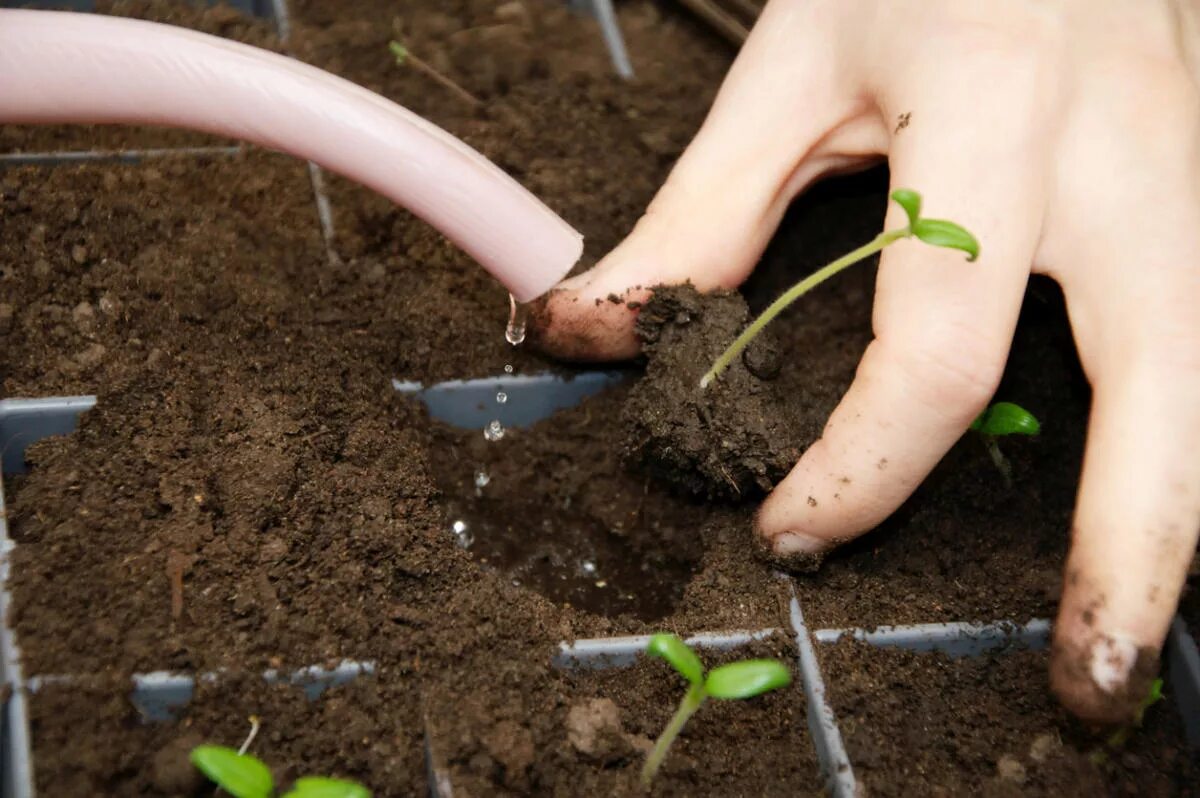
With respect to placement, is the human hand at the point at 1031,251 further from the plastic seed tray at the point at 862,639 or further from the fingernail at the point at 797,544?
the plastic seed tray at the point at 862,639

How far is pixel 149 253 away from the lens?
1.35 m

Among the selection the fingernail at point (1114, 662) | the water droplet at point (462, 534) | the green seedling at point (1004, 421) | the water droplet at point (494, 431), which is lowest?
the water droplet at point (462, 534)

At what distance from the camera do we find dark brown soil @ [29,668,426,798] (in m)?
0.95

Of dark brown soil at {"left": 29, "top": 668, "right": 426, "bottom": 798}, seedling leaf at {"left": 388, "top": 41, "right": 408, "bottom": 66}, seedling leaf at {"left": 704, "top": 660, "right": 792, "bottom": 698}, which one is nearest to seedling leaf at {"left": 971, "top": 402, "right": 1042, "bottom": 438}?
seedling leaf at {"left": 704, "top": 660, "right": 792, "bottom": 698}

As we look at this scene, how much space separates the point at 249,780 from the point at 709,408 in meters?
0.63

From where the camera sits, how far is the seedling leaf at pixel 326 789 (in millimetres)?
888

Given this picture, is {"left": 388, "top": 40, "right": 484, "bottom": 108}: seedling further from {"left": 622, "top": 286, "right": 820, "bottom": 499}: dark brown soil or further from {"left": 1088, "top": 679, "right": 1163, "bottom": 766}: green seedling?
{"left": 1088, "top": 679, "right": 1163, "bottom": 766}: green seedling

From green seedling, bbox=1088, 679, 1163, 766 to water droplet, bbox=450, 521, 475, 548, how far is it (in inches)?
30.0

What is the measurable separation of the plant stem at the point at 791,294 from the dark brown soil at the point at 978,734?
1.13 ft

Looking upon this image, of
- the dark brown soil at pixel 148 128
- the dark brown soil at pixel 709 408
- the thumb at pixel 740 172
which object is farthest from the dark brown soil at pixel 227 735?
the dark brown soil at pixel 148 128

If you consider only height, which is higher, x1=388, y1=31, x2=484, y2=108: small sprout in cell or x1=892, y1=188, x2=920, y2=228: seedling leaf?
x1=892, y1=188, x2=920, y2=228: seedling leaf

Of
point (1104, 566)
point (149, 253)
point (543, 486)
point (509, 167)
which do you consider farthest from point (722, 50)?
point (1104, 566)

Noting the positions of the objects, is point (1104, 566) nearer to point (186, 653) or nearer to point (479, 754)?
point (479, 754)

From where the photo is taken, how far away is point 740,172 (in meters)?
1.28
